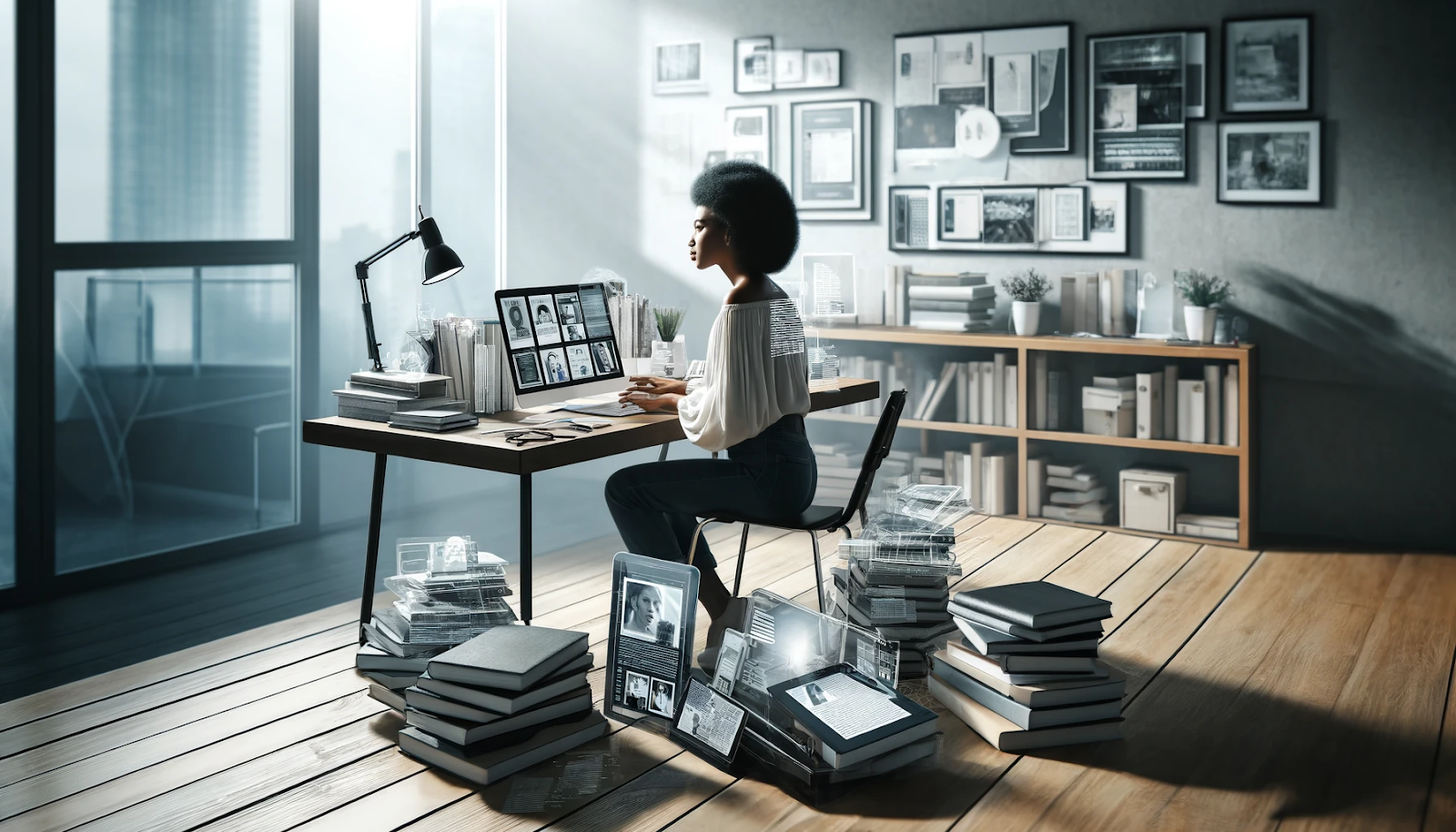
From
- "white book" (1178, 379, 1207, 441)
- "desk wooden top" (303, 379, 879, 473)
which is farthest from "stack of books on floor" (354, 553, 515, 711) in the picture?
"white book" (1178, 379, 1207, 441)

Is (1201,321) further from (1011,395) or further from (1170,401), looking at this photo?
(1011,395)

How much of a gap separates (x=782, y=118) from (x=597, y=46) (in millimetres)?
1118

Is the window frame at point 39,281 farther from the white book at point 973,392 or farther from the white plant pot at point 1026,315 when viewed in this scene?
the white plant pot at point 1026,315

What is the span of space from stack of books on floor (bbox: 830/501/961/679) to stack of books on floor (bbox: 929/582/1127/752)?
411mm

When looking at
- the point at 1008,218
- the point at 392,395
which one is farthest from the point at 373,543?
the point at 1008,218

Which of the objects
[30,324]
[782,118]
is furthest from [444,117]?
[30,324]

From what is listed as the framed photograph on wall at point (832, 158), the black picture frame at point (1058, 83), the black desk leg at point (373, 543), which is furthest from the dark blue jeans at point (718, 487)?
the framed photograph on wall at point (832, 158)

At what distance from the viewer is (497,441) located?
3.33 m

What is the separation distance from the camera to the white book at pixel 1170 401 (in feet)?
17.8

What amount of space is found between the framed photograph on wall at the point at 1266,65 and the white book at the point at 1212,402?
3.67ft

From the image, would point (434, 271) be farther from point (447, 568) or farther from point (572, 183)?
point (572, 183)

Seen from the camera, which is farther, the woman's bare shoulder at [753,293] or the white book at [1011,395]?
the white book at [1011,395]

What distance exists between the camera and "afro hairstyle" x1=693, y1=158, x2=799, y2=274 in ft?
11.4

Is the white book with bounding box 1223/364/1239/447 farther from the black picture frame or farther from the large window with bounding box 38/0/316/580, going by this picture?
the large window with bounding box 38/0/316/580
